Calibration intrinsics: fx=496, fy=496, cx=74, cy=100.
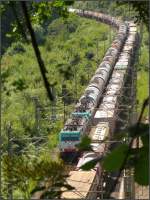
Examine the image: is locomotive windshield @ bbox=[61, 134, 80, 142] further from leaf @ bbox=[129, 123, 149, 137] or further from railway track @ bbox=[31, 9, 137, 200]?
leaf @ bbox=[129, 123, 149, 137]

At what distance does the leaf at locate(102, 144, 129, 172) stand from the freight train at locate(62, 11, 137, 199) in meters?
0.04

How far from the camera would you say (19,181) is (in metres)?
0.89

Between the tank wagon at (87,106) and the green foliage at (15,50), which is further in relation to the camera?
the green foliage at (15,50)

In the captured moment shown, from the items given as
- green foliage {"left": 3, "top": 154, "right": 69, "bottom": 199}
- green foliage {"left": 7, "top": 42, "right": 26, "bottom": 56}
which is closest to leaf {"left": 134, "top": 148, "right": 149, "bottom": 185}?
green foliage {"left": 3, "top": 154, "right": 69, "bottom": 199}

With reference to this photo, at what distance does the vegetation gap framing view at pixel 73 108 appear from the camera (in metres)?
0.83

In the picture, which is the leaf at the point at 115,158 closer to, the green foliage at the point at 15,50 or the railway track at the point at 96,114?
the railway track at the point at 96,114

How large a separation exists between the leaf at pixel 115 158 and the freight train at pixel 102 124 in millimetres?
41

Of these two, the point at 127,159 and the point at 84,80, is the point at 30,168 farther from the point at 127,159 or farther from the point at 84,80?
the point at 84,80

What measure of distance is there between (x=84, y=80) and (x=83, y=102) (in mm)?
4457

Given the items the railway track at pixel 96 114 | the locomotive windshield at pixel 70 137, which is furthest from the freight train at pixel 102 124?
the locomotive windshield at pixel 70 137

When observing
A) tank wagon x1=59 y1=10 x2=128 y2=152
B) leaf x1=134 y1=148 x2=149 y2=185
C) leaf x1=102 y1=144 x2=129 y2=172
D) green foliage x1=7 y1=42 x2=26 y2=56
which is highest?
leaf x1=102 y1=144 x2=129 y2=172

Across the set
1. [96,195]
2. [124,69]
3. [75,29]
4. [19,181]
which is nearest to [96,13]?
[75,29]

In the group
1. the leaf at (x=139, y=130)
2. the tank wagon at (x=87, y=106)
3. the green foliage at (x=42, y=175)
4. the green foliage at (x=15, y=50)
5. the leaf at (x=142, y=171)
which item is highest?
the leaf at (x=139, y=130)

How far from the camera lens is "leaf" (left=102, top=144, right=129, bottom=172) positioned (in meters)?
0.81
